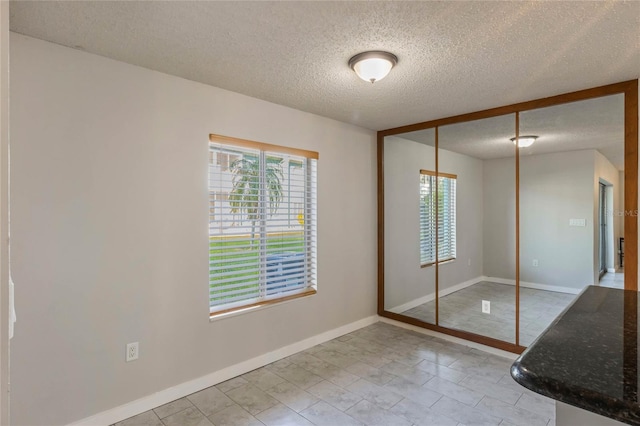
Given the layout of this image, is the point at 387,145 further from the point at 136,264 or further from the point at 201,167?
the point at 136,264

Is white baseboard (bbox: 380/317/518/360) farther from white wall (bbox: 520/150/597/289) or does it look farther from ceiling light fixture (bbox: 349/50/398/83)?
ceiling light fixture (bbox: 349/50/398/83)

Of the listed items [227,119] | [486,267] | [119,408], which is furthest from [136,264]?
[486,267]

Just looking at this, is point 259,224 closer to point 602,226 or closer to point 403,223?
point 403,223

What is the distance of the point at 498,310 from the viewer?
346 centimetres

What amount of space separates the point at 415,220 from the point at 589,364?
3552mm

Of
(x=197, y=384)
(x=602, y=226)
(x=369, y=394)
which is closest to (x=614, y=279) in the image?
(x=602, y=226)

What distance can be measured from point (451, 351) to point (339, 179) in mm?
2173

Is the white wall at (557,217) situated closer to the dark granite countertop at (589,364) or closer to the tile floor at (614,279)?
the tile floor at (614,279)

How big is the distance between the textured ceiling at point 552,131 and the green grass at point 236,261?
2.32 metres

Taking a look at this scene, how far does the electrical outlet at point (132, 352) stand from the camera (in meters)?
2.35

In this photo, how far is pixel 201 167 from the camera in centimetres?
274

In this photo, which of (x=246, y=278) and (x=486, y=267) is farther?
(x=486, y=267)

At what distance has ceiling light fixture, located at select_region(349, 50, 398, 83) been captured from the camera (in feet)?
7.22

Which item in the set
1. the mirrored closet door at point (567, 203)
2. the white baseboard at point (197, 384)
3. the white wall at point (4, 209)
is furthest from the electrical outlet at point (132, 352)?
the mirrored closet door at point (567, 203)
